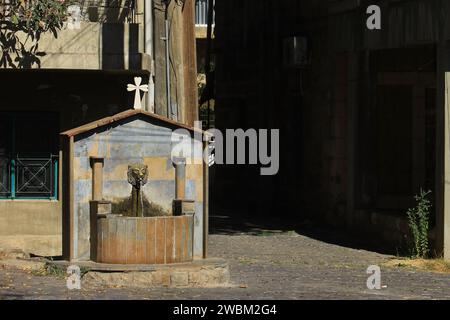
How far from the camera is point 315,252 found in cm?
1822

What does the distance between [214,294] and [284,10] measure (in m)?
13.3

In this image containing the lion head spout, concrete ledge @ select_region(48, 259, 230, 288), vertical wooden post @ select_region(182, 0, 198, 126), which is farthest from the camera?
vertical wooden post @ select_region(182, 0, 198, 126)

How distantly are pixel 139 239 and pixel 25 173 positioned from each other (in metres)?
6.53

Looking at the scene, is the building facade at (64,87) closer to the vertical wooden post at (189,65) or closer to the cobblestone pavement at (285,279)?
the vertical wooden post at (189,65)

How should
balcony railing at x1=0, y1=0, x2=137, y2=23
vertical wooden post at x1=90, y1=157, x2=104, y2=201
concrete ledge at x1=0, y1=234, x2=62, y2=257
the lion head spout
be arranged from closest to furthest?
the lion head spout < vertical wooden post at x1=90, y1=157, x2=104, y2=201 < balcony railing at x1=0, y1=0, x2=137, y2=23 < concrete ledge at x1=0, y1=234, x2=62, y2=257

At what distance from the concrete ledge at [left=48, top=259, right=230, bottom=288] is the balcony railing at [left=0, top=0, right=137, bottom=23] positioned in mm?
6451

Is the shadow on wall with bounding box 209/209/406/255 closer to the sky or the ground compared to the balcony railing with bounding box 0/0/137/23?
closer to the ground

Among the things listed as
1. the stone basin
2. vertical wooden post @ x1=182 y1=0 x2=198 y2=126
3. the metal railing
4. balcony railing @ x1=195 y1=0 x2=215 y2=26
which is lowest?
the stone basin

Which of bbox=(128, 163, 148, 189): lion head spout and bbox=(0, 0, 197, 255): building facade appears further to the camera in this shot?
bbox=(0, 0, 197, 255): building facade

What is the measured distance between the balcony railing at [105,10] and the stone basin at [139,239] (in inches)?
238

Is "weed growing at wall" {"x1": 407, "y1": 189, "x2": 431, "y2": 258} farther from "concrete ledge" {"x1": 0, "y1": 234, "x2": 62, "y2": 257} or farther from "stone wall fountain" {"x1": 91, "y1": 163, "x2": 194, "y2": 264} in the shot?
"concrete ledge" {"x1": 0, "y1": 234, "x2": 62, "y2": 257}

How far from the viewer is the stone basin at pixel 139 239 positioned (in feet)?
41.9

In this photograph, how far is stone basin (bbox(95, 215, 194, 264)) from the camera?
1278 cm

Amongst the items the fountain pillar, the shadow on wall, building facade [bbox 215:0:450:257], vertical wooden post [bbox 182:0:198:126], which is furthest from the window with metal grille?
building facade [bbox 215:0:450:257]
